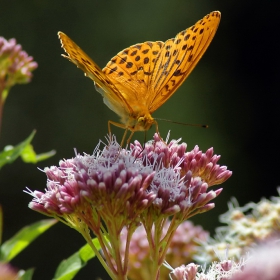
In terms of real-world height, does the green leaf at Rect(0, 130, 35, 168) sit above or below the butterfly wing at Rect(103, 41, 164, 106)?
below

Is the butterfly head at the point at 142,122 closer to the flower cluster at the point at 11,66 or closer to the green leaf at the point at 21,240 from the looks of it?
the green leaf at the point at 21,240

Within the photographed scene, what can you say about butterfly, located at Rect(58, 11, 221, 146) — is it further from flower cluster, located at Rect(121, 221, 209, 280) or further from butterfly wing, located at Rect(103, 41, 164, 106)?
flower cluster, located at Rect(121, 221, 209, 280)

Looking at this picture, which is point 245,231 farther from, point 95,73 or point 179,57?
point 95,73

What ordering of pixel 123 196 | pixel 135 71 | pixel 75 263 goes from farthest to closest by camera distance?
pixel 135 71 < pixel 75 263 < pixel 123 196

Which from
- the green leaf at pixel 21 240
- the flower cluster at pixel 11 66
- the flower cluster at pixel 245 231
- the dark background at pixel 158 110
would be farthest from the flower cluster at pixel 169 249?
the dark background at pixel 158 110

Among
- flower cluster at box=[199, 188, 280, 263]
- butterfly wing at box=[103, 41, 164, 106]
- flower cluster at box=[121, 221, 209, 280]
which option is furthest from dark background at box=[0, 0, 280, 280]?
butterfly wing at box=[103, 41, 164, 106]

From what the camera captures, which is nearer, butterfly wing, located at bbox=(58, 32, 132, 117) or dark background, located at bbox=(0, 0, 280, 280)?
butterfly wing, located at bbox=(58, 32, 132, 117)

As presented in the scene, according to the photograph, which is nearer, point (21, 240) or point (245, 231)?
point (21, 240)

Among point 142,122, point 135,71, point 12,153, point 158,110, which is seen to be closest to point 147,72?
point 135,71
